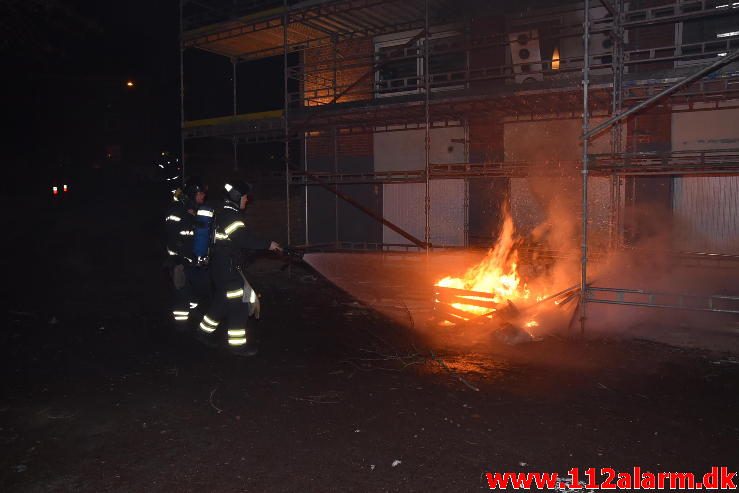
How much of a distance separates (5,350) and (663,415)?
7.56 meters

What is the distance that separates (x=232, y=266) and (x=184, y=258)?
1.08 metres

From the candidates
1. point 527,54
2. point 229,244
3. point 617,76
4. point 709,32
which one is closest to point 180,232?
point 229,244

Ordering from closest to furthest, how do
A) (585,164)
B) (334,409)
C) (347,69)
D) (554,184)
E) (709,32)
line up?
1. (334,409)
2. (585,164)
3. (709,32)
4. (554,184)
5. (347,69)

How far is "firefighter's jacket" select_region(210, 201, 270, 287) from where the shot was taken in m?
6.63

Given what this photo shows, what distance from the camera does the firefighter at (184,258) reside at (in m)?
7.34

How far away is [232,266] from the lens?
6.66m

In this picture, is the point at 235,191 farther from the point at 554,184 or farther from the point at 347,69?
the point at 347,69

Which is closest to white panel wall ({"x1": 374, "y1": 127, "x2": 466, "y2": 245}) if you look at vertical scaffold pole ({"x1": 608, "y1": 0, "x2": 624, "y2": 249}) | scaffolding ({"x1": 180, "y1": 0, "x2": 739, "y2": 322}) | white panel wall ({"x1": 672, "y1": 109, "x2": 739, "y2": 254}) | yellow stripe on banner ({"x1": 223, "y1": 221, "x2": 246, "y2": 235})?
scaffolding ({"x1": 180, "y1": 0, "x2": 739, "y2": 322})

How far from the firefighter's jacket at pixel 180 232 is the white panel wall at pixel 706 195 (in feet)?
26.7

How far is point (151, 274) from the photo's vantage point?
13516mm

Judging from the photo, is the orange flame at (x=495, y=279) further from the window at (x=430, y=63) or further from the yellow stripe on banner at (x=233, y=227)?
the window at (x=430, y=63)

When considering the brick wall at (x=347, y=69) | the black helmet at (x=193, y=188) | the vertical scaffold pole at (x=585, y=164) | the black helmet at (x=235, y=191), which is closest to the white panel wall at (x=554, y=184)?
the vertical scaffold pole at (x=585, y=164)

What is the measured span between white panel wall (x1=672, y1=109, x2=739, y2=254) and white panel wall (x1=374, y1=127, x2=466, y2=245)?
4.06 m

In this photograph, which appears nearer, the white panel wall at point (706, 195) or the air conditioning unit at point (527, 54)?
the white panel wall at point (706, 195)
